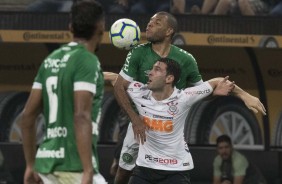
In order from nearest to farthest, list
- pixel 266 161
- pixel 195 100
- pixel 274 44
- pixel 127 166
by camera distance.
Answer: pixel 195 100
pixel 127 166
pixel 274 44
pixel 266 161

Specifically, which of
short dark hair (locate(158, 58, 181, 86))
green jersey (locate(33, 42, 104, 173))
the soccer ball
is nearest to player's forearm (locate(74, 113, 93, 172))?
green jersey (locate(33, 42, 104, 173))

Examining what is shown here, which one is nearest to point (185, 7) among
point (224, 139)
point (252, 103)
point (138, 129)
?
point (224, 139)

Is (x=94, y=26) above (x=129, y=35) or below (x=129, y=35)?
above

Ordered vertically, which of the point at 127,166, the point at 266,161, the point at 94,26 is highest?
the point at 94,26

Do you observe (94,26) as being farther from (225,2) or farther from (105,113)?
(105,113)

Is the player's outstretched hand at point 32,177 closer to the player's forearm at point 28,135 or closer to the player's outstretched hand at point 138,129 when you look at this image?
the player's forearm at point 28,135

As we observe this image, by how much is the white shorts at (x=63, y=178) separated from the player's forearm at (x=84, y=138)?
0.58 ft

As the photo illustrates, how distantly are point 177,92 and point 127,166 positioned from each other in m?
1.09

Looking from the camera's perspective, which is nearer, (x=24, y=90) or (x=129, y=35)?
(x=129, y=35)

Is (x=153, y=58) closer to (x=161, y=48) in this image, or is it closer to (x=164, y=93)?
(x=161, y=48)

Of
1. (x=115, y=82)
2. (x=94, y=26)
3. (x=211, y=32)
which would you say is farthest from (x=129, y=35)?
(x=94, y=26)

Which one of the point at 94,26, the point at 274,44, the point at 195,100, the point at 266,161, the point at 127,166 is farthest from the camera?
the point at 266,161

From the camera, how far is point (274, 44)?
528 inches

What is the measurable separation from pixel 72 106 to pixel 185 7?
7.37 meters
